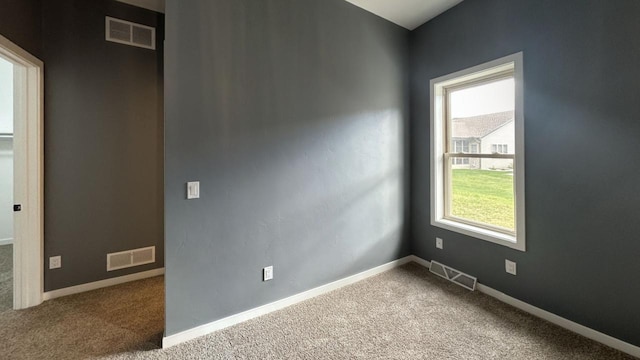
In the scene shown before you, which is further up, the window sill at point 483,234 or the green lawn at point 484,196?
the green lawn at point 484,196

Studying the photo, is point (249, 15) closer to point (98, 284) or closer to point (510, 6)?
point (510, 6)

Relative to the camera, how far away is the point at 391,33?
3.09 m

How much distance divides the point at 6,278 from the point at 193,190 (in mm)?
2770

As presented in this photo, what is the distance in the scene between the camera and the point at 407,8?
9.27 ft

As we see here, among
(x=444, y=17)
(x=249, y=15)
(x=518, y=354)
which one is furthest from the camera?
(x=444, y=17)

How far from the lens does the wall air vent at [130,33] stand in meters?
2.60

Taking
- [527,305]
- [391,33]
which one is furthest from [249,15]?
[527,305]

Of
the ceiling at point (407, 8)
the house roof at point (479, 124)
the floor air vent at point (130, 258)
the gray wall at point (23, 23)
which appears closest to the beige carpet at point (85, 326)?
the floor air vent at point (130, 258)

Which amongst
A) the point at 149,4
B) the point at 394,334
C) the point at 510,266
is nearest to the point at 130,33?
the point at 149,4

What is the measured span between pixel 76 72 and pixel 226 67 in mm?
1664

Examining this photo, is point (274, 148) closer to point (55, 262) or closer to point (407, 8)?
point (407, 8)

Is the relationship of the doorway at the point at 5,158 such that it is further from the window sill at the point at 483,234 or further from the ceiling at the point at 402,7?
the window sill at the point at 483,234

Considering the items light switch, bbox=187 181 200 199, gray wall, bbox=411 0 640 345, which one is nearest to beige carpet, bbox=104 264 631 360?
gray wall, bbox=411 0 640 345

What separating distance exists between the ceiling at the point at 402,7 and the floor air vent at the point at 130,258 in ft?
8.53
